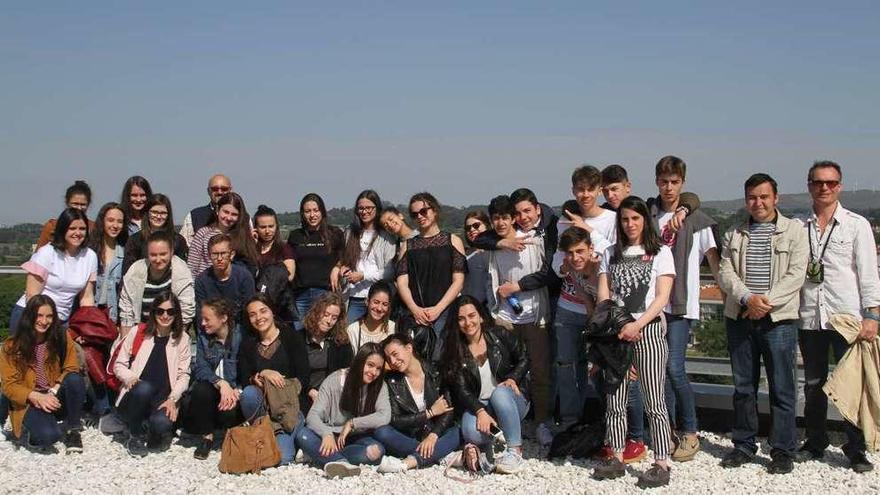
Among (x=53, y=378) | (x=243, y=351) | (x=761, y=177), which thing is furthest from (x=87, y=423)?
(x=761, y=177)

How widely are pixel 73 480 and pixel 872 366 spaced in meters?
5.45

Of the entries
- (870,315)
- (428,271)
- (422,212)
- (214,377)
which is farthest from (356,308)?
(870,315)

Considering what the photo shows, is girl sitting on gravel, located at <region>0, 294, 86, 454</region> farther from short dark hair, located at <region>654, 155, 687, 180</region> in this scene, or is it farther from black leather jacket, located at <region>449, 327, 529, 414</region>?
short dark hair, located at <region>654, 155, 687, 180</region>

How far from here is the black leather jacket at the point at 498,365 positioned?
584cm

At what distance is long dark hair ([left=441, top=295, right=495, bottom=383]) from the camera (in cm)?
586

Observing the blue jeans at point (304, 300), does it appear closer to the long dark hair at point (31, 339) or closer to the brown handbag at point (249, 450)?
the brown handbag at point (249, 450)

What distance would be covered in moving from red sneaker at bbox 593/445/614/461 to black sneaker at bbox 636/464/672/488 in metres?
0.31

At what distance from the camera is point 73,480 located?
5.66 m

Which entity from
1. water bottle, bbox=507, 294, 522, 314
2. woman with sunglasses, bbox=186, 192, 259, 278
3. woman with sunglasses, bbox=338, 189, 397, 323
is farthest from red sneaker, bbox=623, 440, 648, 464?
woman with sunglasses, bbox=186, 192, 259, 278

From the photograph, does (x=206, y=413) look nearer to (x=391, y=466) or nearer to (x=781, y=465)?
(x=391, y=466)

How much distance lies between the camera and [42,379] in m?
6.27

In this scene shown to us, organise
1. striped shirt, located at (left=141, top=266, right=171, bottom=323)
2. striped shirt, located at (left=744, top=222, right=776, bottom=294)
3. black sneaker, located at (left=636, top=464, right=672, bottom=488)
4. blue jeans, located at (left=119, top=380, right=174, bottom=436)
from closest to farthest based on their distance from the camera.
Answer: black sneaker, located at (left=636, top=464, right=672, bottom=488)
striped shirt, located at (left=744, top=222, right=776, bottom=294)
blue jeans, located at (left=119, top=380, right=174, bottom=436)
striped shirt, located at (left=141, top=266, right=171, bottom=323)

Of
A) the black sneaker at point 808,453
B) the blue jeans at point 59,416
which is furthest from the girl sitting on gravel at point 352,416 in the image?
the black sneaker at point 808,453

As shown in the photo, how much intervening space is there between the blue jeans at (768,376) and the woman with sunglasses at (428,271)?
206cm
